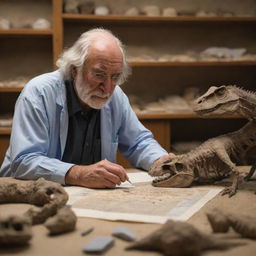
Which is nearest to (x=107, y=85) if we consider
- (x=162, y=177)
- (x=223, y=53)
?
(x=162, y=177)

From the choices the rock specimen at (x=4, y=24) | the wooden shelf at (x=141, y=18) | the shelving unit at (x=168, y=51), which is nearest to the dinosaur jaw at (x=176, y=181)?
the shelving unit at (x=168, y=51)

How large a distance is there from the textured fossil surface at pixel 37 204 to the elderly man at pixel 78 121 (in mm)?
299

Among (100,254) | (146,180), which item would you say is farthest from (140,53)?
(100,254)

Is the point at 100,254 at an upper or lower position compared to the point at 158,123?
upper

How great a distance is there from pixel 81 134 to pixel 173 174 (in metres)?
0.68

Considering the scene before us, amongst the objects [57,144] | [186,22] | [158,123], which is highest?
[186,22]

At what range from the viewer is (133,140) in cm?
261

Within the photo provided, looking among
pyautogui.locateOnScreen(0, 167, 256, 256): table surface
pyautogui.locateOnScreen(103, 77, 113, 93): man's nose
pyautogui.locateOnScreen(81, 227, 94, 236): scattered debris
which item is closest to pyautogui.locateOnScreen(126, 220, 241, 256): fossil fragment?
pyautogui.locateOnScreen(0, 167, 256, 256): table surface

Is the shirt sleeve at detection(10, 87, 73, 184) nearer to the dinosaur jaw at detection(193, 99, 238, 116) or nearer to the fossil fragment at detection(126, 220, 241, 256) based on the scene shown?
the dinosaur jaw at detection(193, 99, 238, 116)

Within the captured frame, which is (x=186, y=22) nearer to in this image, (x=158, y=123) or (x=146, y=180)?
(x=158, y=123)

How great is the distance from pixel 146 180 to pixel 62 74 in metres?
0.77

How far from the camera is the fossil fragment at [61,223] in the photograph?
1.33m

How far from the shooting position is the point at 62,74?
246 cm

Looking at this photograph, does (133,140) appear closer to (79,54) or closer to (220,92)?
(79,54)
